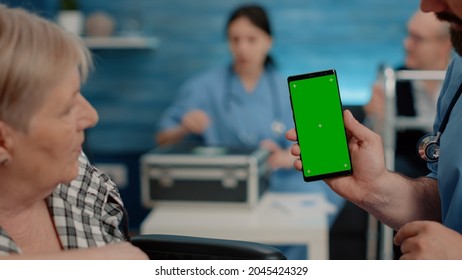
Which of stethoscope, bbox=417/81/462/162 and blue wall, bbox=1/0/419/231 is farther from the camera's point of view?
blue wall, bbox=1/0/419/231

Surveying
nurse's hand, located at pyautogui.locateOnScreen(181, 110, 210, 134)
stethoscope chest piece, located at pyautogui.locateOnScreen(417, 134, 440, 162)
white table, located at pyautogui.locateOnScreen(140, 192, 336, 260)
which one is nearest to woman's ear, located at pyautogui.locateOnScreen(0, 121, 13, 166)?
stethoscope chest piece, located at pyautogui.locateOnScreen(417, 134, 440, 162)

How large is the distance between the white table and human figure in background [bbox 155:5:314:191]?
1.91ft

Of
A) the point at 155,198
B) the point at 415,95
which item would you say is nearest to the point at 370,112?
the point at 415,95

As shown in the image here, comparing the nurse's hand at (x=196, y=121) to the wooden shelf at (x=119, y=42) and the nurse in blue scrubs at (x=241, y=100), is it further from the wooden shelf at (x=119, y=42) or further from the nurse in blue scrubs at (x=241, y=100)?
the wooden shelf at (x=119, y=42)

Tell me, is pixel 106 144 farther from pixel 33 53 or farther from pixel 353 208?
pixel 33 53

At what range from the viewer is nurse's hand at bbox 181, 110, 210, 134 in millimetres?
2604

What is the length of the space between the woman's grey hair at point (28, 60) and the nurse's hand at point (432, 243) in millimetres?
480

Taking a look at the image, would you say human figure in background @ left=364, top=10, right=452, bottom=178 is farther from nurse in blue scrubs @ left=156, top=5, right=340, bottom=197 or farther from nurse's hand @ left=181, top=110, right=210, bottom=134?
nurse's hand @ left=181, top=110, right=210, bottom=134

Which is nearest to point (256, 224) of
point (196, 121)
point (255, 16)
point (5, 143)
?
point (196, 121)

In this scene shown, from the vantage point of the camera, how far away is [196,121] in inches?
103

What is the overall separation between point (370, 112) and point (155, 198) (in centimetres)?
85

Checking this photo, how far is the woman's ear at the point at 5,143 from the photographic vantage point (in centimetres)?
84

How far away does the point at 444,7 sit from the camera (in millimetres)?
1029

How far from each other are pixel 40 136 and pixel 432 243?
50cm
